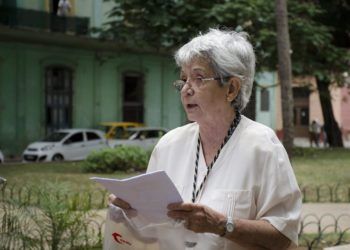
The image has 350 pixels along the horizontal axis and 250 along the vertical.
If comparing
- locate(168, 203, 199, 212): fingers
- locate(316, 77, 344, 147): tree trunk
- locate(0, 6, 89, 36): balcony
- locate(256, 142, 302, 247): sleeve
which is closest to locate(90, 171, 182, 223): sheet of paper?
locate(168, 203, 199, 212): fingers

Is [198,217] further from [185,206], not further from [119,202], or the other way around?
[119,202]

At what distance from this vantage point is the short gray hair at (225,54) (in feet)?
8.70

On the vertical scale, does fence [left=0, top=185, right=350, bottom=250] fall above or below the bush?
above

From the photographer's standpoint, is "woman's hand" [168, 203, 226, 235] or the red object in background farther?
the red object in background

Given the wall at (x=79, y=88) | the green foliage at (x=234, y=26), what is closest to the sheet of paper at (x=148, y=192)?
the green foliage at (x=234, y=26)

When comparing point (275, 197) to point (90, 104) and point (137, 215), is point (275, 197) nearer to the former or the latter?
point (137, 215)

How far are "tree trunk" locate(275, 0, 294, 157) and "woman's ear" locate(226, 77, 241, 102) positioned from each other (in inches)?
521

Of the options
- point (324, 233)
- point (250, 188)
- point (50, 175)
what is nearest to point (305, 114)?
point (50, 175)

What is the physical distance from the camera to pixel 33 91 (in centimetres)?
2509

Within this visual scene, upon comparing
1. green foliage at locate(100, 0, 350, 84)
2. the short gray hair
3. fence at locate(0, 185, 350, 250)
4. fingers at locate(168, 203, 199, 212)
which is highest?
green foliage at locate(100, 0, 350, 84)

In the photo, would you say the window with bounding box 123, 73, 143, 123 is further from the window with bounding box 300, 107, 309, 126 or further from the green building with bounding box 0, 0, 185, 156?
the window with bounding box 300, 107, 309, 126

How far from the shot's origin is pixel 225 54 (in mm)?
2648

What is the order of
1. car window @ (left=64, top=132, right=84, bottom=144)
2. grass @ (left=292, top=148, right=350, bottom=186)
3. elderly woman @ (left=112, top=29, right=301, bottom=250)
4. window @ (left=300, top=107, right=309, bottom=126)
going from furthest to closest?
window @ (left=300, top=107, right=309, bottom=126) < car window @ (left=64, top=132, right=84, bottom=144) < grass @ (left=292, top=148, right=350, bottom=186) < elderly woman @ (left=112, top=29, right=301, bottom=250)

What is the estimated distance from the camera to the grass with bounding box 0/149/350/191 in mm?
12598
